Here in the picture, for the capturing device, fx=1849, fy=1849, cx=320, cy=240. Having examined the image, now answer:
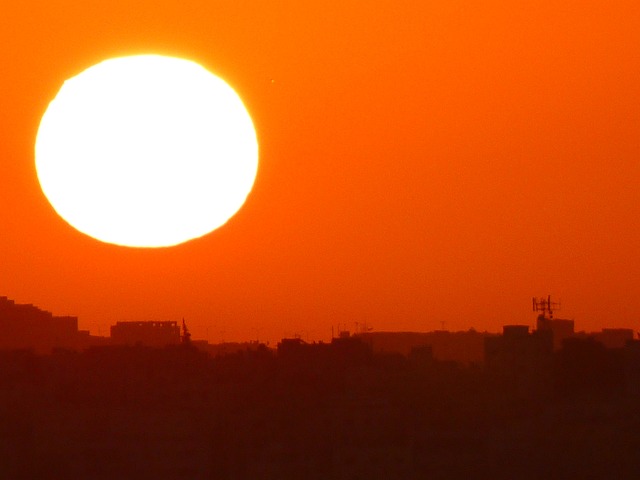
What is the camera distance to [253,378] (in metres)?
76.2

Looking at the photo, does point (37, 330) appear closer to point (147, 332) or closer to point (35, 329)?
point (35, 329)

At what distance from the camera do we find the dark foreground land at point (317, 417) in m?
65.7

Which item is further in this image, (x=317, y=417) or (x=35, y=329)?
(x=35, y=329)

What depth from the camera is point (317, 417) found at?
71.4 m

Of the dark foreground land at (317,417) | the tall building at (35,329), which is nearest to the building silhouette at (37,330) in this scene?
the tall building at (35,329)

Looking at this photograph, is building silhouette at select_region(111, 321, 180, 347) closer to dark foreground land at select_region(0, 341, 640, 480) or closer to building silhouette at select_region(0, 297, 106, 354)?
building silhouette at select_region(0, 297, 106, 354)

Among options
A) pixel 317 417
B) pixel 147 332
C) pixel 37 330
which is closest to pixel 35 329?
pixel 37 330

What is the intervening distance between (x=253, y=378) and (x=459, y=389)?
8.50 meters

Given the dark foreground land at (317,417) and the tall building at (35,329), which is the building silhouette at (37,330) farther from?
the dark foreground land at (317,417)

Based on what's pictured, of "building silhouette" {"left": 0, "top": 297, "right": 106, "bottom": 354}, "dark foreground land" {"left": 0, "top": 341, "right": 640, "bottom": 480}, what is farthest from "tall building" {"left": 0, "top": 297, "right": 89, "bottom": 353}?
"dark foreground land" {"left": 0, "top": 341, "right": 640, "bottom": 480}

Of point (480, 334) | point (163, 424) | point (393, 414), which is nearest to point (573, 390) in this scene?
point (393, 414)

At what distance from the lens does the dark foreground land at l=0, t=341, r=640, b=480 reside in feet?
216

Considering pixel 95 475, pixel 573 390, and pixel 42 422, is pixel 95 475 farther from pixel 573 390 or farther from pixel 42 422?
pixel 573 390

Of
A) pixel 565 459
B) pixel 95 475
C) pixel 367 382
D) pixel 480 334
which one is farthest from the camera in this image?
pixel 480 334
